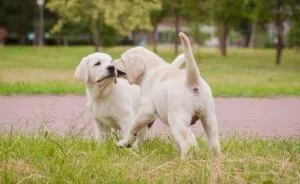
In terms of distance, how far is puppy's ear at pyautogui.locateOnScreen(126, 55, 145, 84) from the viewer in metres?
6.93

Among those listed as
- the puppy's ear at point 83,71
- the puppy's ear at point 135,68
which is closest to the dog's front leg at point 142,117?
the puppy's ear at point 135,68

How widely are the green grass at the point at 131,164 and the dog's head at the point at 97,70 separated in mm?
792

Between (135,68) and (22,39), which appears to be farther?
(22,39)

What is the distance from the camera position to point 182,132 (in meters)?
6.14

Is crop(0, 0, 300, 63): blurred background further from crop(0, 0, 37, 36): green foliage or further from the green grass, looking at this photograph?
the green grass

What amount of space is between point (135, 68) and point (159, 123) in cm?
383

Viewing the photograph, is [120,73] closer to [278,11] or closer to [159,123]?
[159,123]

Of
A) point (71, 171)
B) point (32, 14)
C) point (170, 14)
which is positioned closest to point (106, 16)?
point (170, 14)

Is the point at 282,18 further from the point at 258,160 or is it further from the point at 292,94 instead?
the point at 258,160

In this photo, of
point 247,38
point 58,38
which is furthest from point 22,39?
point 247,38

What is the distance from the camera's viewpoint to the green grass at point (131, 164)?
551 cm

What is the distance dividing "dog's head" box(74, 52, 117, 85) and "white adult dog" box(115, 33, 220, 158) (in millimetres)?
516

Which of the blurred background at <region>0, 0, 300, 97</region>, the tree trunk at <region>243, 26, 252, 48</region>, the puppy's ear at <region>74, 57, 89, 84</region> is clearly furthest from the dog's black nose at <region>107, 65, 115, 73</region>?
the tree trunk at <region>243, 26, 252, 48</region>

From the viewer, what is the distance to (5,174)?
5.42 m
